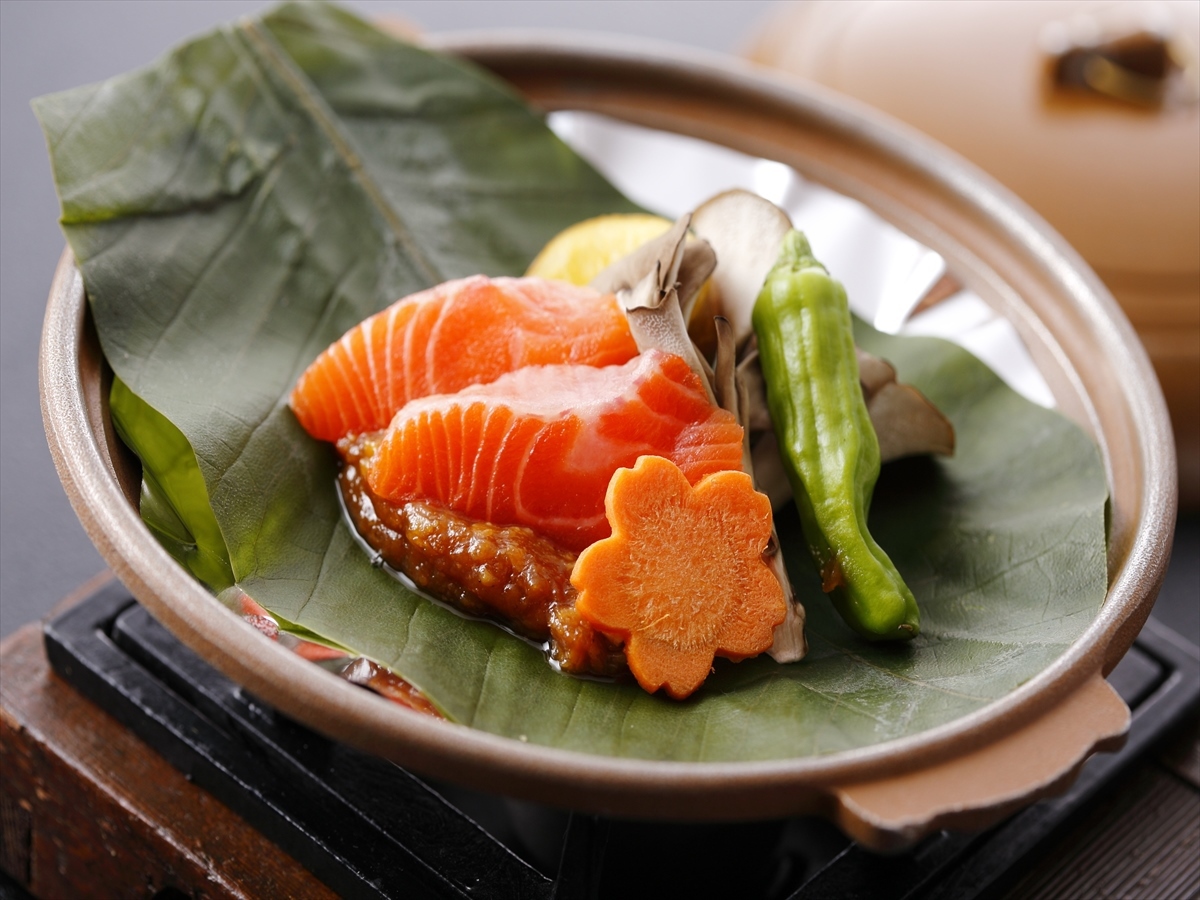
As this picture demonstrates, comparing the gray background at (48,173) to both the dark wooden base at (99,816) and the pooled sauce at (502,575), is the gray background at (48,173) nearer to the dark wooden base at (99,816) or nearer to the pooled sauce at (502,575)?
the dark wooden base at (99,816)

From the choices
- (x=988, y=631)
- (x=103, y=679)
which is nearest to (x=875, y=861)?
(x=988, y=631)

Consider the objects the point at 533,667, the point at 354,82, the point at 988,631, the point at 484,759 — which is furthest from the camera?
the point at 354,82

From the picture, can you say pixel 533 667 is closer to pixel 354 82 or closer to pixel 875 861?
pixel 875 861

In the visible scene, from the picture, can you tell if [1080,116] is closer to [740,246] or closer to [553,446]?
[740,246]

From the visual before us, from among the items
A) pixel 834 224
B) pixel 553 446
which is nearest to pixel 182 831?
pixel 553 446

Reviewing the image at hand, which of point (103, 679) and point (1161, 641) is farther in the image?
point (1161, 641)

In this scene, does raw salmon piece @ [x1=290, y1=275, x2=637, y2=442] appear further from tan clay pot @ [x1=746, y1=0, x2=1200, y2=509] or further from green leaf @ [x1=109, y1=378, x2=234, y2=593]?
tan clay pot @ [x1=746, y1=0, x2=1200, y2=509]

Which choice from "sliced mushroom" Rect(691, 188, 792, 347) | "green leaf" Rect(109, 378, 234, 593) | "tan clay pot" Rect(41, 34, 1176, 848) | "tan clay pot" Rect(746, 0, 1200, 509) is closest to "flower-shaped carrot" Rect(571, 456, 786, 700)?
"tan clay pot" Rect(41, 34, 1176, 848)
